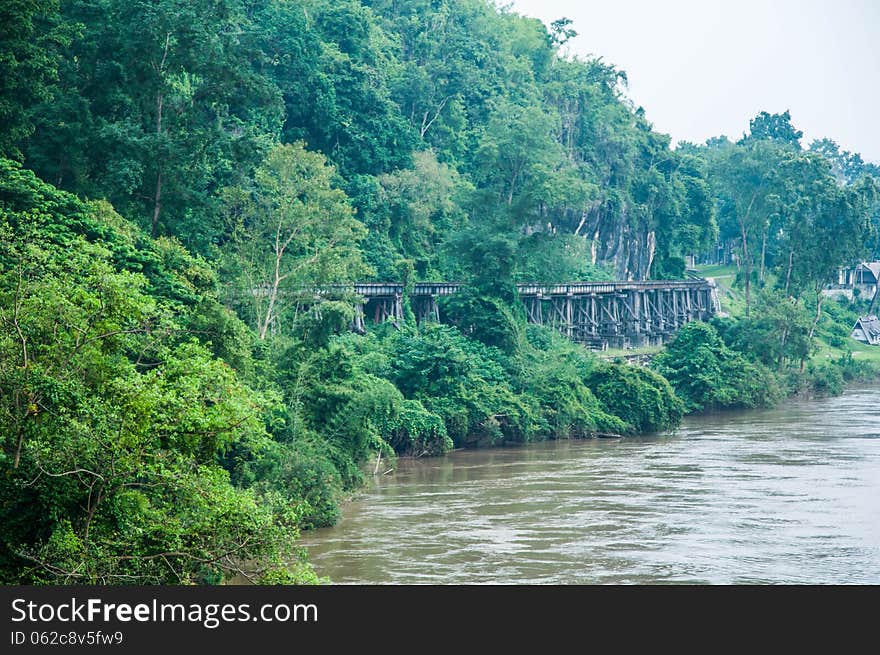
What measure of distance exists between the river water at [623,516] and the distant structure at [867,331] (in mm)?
35384

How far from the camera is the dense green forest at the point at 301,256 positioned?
52.2 feet

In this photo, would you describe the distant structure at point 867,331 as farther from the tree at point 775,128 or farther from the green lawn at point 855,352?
the tree at point 775,128

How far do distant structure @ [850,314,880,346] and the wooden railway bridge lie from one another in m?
12.2

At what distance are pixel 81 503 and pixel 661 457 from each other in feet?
74.0

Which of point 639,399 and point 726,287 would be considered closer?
point 639,399

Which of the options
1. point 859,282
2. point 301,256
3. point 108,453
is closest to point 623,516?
point 108,453

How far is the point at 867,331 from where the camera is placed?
73000 millimetres

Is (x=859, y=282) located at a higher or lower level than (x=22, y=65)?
lower

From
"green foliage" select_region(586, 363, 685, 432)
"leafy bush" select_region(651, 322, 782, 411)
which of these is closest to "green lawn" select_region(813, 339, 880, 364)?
"leafy bush" select_region(651, 322, 782, 411)

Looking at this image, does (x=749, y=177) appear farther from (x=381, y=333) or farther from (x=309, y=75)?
(x=381, y=333)

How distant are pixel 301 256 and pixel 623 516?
50.9ft

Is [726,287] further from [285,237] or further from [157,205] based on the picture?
[157,205]

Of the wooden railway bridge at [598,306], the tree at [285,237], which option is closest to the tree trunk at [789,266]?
the wooden railway bridge at [598,306]

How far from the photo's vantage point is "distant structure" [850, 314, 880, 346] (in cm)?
7250
